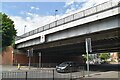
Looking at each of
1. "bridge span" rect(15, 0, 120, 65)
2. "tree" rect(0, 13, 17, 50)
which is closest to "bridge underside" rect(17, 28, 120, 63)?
"bridge span" rect(15, 0, 120, 65)

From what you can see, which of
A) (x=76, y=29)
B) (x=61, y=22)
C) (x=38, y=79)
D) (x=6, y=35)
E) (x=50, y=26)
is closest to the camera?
(x=38, y=79)

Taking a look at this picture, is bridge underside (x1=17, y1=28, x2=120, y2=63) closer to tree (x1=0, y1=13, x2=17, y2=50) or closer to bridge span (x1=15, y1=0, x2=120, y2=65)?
bridge span (x1=15, y1=0, x2=120, y2=65)

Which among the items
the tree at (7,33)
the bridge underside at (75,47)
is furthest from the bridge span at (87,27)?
the tree at (7,33)

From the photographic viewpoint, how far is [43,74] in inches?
707

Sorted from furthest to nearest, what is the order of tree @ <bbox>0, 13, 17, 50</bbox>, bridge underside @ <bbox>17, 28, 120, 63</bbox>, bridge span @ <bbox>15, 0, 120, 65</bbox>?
tree @ <bbox>0, 13, 17, 50</bbox> → bridge underside @ <bbox>17, 28, 120, 63</bbox> → bridge span @ <bbox>15, 0, 120, 65</bbox>

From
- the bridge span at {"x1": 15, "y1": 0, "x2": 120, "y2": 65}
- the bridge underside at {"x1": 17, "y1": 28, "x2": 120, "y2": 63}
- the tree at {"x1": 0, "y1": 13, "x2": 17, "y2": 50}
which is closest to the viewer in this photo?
the bridge span at {"x1": 15, "y1": 0, "x2": 120, "y2": 65}

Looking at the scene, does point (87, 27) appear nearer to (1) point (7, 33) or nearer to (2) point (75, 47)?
(2) point (75, 47)

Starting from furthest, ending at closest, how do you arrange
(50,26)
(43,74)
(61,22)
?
1. (50,26)
2. (61,22)
3. (43,74)

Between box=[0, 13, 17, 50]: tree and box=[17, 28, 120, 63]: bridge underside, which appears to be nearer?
box=[17, 28, 120, 63]: bridge underside

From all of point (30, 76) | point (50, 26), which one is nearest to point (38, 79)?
point (30, 76)

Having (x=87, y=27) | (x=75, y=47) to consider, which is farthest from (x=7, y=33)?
(x=87, y=27)

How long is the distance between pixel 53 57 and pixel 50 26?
30.0 meters

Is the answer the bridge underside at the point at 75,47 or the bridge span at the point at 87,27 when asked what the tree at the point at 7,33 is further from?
the bridge span at the point at 87,27

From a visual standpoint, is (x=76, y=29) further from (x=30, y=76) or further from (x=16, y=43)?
(x=16, y=43)
